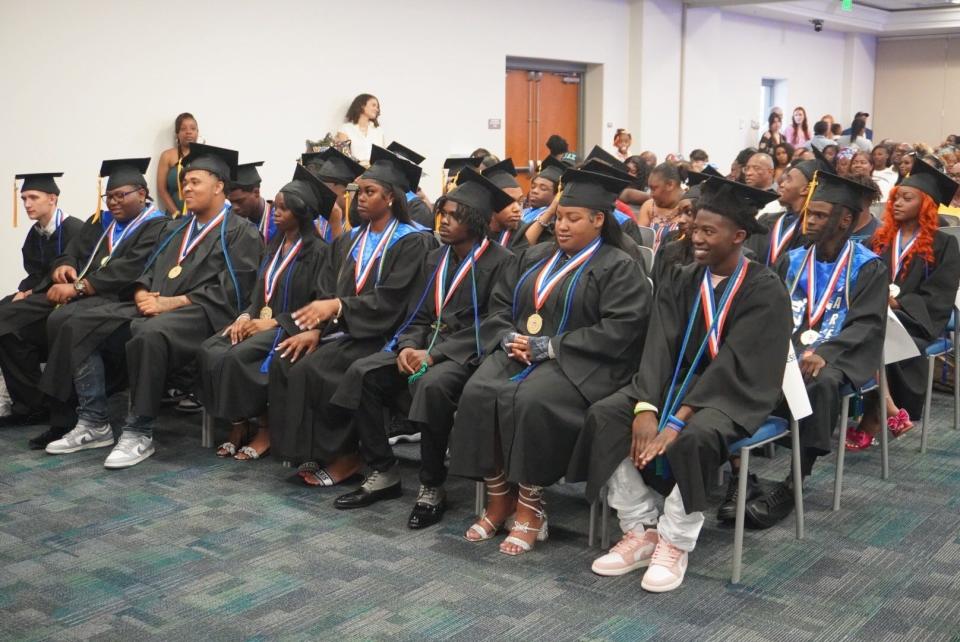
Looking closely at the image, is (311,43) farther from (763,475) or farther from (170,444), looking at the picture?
(763,475)

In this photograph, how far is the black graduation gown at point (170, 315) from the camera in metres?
5.39

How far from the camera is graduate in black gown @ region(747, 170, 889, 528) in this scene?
169 inches

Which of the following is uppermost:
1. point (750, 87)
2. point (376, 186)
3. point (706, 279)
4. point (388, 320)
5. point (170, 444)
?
point (750, 87)

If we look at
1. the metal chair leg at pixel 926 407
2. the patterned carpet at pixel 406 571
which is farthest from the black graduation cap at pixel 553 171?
the metal chair leg at pixel 926 407

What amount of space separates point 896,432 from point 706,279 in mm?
2385

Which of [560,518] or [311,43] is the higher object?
[311,43]

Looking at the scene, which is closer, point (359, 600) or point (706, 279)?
point (359, 600)

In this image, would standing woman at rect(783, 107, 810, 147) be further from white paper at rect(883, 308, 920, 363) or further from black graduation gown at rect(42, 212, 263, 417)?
black graduation gown at rect(42, 212, 263, 417)

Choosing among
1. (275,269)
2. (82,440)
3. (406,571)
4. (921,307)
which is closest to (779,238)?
(921,307)

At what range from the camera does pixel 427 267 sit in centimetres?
505

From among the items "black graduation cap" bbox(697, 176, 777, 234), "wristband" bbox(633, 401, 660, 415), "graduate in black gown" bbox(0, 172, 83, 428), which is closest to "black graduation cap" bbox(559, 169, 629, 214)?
"black graduation cap" bbox(697, 176, 777, 234)

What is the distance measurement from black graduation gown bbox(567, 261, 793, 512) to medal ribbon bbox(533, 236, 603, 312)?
1.50 ft

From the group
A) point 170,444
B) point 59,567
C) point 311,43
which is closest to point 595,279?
point 59,567

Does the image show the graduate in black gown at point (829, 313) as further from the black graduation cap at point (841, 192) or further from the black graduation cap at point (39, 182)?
the black graduation cap at point (39, 182)
